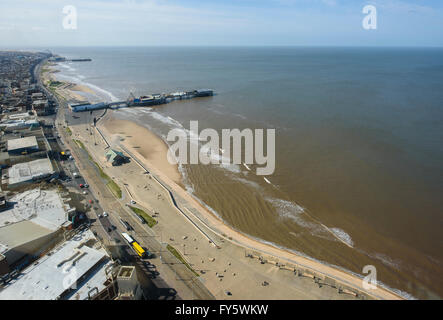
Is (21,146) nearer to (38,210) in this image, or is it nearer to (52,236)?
(38,210)

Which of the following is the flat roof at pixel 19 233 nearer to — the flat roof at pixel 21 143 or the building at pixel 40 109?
the flat roof at pixel 21 143

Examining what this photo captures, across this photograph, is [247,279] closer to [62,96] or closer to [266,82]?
[62,96]

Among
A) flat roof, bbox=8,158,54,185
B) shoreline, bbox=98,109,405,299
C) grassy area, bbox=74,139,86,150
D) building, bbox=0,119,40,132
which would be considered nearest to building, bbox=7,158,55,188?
flat roof, bbox=8,158,54,185

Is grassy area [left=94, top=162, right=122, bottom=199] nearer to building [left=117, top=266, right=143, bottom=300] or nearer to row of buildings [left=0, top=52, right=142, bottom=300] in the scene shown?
row of buildings [left=0, top=52, right=142, bottom=300]

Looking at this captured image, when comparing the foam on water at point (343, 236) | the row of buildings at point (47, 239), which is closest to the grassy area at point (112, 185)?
the row of buildings at point (47, 239)

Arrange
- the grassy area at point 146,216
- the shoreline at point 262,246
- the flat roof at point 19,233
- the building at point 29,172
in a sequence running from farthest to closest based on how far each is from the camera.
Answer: the building at point 29,172
the grassy area at point 146,216
the flat roof at point 19,233
the shoreline at point 262,246

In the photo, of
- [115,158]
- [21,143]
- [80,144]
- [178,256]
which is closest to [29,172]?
[21,143]
